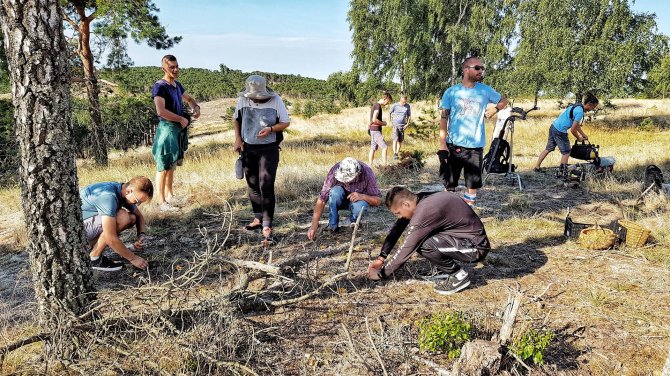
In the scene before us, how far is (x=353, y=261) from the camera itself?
3961 mm

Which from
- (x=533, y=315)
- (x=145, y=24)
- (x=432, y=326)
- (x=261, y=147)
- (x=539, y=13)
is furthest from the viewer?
(x=539, y=13)

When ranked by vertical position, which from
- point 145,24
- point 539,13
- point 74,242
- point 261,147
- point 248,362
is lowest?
point 248,362

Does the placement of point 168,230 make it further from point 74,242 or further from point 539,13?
point 539,13

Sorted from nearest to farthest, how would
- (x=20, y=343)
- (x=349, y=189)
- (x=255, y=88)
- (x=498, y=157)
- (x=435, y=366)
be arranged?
(x=20, y=343) → (x=435, y=366) → (x=255, y=88) → (x=349, y=189) → (x=498, y=157)

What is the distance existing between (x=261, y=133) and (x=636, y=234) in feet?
12.5

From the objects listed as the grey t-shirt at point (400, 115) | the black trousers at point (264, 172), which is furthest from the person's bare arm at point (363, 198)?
the grey t-shirt at point (400, 115)

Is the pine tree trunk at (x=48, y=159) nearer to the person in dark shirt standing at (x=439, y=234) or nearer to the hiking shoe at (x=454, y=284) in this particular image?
the person in dark shirt standing at (x=439, y=234)

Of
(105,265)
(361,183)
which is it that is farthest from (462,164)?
(105,265)

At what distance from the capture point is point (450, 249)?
10.7 ft

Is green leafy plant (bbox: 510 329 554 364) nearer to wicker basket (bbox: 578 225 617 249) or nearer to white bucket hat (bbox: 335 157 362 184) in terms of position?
wicker basket (bbox: 578 225 617 249)

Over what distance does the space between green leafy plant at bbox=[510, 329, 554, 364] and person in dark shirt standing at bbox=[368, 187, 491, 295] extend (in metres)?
0.89

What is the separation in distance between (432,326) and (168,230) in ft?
11.7

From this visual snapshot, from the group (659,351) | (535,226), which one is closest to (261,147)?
(535,226)

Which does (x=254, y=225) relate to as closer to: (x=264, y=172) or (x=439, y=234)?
(x=264, y=172)
